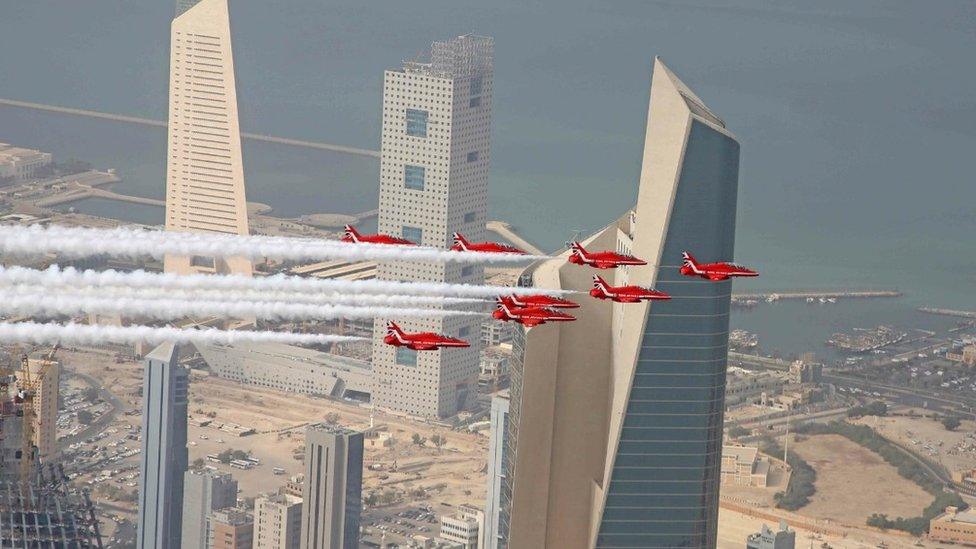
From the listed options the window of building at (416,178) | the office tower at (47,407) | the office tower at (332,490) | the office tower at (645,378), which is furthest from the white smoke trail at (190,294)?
the window of building at (416,178)

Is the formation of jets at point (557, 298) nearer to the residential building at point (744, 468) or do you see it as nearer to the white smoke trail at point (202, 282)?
the white smoke trail at point (202, 282)

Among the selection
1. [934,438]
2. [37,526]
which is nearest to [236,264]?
[934,438]

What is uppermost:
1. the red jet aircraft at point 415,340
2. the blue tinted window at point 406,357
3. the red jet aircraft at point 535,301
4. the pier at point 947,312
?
the red jet aircraft at point 535,301

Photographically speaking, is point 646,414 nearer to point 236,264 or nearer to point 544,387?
point 544,387

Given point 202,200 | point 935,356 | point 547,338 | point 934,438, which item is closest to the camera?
point 547,338

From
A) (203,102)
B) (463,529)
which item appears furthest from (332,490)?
(203,102)

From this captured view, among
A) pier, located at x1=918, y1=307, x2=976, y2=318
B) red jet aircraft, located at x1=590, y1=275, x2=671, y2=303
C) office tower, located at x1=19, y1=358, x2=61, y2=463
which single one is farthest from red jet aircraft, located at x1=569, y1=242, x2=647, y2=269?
pier, located at x1=918, y1=307, x2=976, y2=318

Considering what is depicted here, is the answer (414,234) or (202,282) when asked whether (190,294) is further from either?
(414,234)

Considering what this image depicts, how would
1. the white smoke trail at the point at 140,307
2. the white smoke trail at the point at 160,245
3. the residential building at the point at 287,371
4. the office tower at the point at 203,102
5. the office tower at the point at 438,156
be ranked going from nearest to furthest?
the white smoke trail at the point at 160,245, the white smoke trail at the point at 140,307, the residential building at the point at 287,371, the office tower at the point at 438,156, the office tower at the point at 203,102

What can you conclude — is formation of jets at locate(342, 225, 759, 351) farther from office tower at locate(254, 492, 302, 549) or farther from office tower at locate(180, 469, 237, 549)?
office tower at locate(180, 469, 237, 549)
